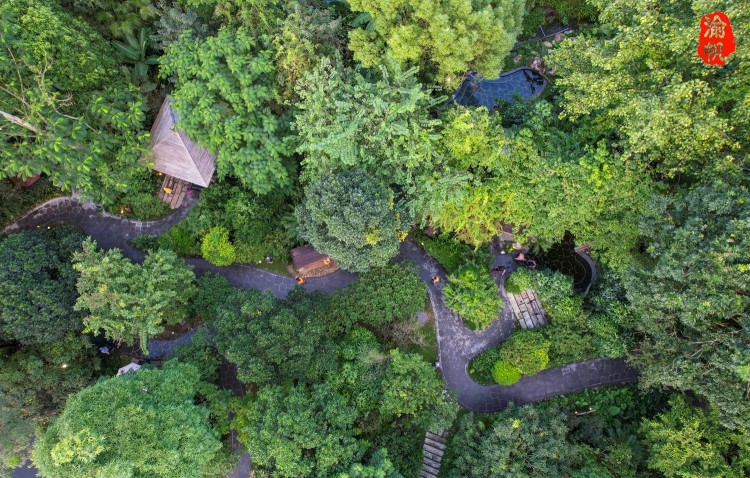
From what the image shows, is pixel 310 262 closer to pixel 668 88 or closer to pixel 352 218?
pixel 352 218

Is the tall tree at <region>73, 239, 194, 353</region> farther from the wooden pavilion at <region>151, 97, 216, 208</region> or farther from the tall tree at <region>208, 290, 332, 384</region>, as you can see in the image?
the wooden pavilion at <region>151, 97, 216, 208</region>

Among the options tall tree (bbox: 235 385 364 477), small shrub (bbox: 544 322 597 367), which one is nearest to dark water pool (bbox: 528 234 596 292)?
small shrub (bbox: 544 322 597 367)

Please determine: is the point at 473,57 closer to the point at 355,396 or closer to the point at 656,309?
the point at 656,309

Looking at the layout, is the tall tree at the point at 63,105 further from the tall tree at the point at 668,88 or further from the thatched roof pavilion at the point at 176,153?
the tall tree at the point at 668,88

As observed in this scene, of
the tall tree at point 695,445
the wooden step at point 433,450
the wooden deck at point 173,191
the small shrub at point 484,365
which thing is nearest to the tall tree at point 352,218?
the small shrub at point 484,365

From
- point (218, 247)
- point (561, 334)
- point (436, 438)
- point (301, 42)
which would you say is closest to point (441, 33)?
point (301, 42)

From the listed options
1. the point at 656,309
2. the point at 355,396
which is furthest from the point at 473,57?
the point at 355,396
